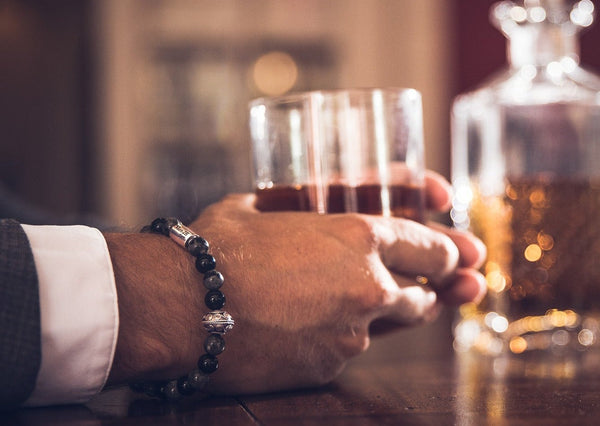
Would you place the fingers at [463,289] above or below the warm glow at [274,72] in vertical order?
below

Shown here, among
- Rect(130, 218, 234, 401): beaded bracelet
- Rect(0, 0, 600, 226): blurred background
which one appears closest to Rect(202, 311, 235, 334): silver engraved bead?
Rect(130, 218, 234, 401): beaded bracelet

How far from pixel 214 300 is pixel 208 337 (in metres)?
0.03

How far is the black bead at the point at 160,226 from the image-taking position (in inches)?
24.2

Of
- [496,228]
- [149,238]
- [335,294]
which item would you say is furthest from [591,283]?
[149,238]

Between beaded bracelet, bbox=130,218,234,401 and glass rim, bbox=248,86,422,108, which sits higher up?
glass rim, bbox=248,86,422,108

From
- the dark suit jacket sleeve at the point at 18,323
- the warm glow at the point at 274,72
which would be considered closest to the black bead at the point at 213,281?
the dark suit jacket sleeve at the point at 18,323

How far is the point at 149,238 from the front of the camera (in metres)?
0.61

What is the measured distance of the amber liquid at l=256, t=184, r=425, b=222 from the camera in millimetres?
688

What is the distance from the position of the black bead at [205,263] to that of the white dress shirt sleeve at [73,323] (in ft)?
0.20

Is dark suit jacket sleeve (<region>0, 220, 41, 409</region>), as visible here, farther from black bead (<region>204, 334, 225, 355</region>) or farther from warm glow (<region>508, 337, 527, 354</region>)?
warm glow (<region>508, 337, 527, 354</region>)

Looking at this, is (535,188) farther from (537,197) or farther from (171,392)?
(171,392)

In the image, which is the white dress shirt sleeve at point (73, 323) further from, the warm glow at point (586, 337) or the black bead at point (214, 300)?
the warm glow at point (586, 337)

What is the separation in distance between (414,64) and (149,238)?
12.2 ft

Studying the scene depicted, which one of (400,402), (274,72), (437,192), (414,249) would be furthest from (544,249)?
(274,72)
